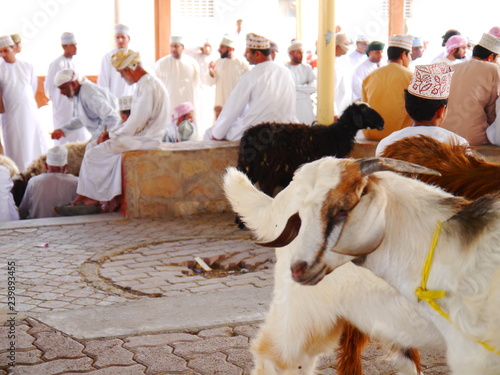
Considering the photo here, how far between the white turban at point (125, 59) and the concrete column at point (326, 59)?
230 cm

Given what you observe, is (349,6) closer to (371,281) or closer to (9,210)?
(9,210)

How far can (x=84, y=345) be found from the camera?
387 centimetres

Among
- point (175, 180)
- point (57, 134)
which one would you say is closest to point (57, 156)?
point (57, 134)

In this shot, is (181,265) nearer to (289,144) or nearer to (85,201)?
(289,144)

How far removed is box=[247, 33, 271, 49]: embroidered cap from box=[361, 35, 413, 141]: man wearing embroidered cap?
1.43 metres

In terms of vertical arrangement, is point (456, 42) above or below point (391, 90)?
above

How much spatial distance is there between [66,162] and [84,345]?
512 centimetres

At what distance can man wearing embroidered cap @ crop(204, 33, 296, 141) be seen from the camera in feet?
27.8

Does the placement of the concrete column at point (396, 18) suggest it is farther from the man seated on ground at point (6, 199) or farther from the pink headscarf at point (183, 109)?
the man seated on ground at point (6, 199)

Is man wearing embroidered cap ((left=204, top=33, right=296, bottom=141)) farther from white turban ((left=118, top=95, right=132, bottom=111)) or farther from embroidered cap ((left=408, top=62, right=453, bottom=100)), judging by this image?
embroidered cap ((left=408, top=62, right=453, bottom=100))

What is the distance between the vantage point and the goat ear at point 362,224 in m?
2.00

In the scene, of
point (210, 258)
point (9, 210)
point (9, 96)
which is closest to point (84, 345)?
point (210, 258)

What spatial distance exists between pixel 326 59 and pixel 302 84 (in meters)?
3.80

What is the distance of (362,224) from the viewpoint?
2006 mm
